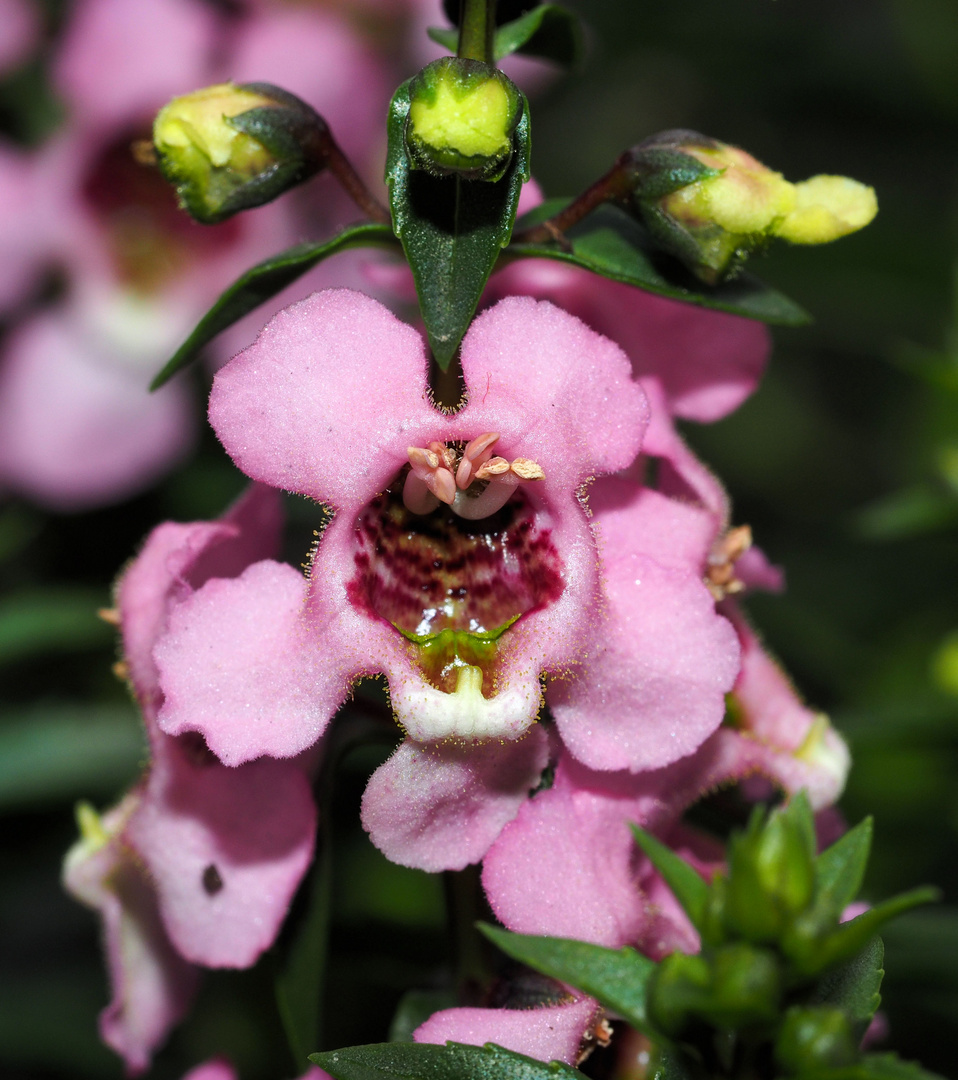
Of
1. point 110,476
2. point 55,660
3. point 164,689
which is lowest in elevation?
point 55,660

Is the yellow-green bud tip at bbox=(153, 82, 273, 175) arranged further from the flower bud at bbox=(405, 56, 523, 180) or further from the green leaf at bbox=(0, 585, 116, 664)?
the green leaf at bbox=(0, 585, 116, 664)

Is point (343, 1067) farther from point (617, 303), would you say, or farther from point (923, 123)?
point (923, 123)

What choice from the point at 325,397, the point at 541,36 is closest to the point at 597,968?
the point at 325,397

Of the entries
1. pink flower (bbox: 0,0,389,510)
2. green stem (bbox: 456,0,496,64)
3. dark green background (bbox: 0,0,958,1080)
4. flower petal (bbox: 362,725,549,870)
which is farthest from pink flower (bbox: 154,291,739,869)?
pink flower (bbox: 0,0,389,510)

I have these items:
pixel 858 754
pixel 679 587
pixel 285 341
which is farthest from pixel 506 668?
pixel 858 754

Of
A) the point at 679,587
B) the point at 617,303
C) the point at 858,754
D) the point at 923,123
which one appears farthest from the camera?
the point at 923,123

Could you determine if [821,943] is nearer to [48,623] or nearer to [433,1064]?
[433,1064]

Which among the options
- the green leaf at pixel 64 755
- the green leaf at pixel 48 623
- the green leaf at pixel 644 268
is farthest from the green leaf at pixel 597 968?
the green leaf at pixel 48 623
